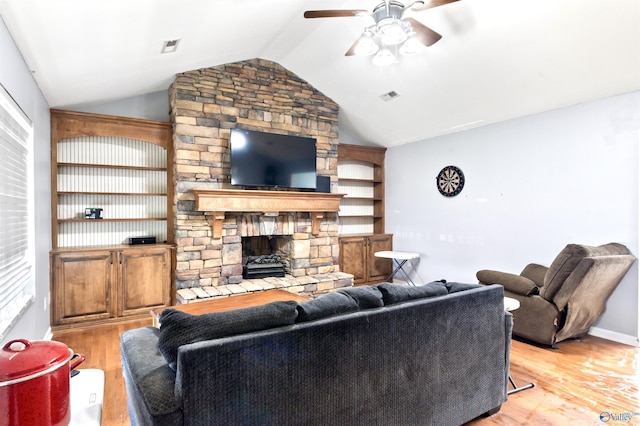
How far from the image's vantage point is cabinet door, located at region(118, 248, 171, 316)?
4.18 metres

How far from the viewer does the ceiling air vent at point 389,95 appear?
4.71 m

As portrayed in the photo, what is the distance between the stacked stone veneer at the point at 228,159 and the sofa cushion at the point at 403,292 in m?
2.65

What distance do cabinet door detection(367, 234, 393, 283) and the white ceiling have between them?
7.07 ft

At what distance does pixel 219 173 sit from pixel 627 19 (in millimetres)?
4268

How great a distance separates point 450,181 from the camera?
5.30m

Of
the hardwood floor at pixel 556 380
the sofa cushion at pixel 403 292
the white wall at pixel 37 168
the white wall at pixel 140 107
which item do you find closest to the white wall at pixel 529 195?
the hardwood floor at pixel 556 380

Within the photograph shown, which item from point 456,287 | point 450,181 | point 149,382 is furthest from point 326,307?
point 450,181

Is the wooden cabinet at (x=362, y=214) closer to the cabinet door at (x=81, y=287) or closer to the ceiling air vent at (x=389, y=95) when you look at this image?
the ceiling air vent at (x=389, y=95)

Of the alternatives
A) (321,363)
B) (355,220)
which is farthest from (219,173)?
(321,363)

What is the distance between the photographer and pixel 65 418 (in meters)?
1.10

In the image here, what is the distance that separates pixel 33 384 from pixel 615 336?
4742mm

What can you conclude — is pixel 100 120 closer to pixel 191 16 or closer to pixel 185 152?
pixel 185 152

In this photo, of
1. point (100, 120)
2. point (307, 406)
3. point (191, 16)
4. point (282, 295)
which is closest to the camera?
point (307, 406)

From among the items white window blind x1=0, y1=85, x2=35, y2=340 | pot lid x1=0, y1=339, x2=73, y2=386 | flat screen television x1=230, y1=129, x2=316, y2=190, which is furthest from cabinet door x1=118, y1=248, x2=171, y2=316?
pot lid x1=0, y1=339, x2=73, y2=386
